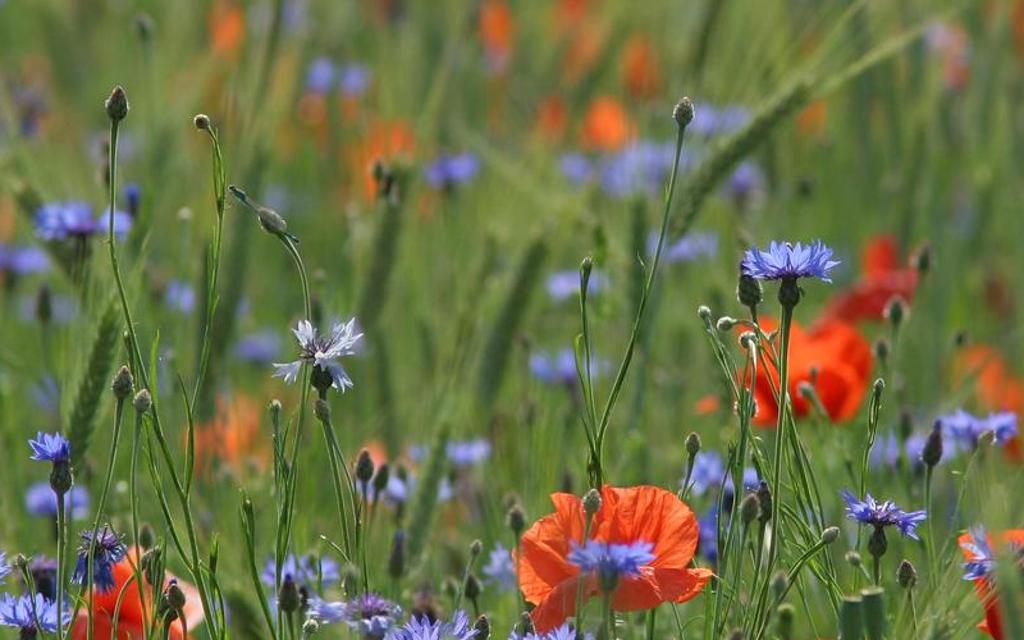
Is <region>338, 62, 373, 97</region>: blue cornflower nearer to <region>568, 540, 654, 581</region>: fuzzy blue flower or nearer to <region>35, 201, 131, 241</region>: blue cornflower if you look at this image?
<region>35, 201, 131, 241</region>: blue cornflower

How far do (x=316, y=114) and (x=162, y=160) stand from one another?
104 cm

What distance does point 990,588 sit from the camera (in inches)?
37.3

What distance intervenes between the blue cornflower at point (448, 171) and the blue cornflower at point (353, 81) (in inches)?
14.4

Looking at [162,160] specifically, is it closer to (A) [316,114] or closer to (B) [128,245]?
(B) [128,245]

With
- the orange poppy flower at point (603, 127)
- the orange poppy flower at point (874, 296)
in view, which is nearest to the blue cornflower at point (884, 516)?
the orange poppy flower at point (874, 296)

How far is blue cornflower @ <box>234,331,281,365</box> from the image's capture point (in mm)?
2168

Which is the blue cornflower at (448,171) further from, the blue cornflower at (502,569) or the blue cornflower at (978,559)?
the blue cornflower at (978,559)

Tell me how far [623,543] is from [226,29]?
1.95 meters

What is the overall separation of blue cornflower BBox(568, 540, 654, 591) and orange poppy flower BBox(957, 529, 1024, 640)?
191mm

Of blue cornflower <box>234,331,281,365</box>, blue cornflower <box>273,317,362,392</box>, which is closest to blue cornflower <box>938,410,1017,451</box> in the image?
blue cornflower <box>273,317,362,392</box>

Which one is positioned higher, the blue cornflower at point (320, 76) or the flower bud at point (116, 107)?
the blue cornflower at point (320, 76)

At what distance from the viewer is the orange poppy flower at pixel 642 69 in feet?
8.63

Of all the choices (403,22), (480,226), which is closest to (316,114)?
(403,22)

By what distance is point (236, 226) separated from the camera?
67.4 inches
